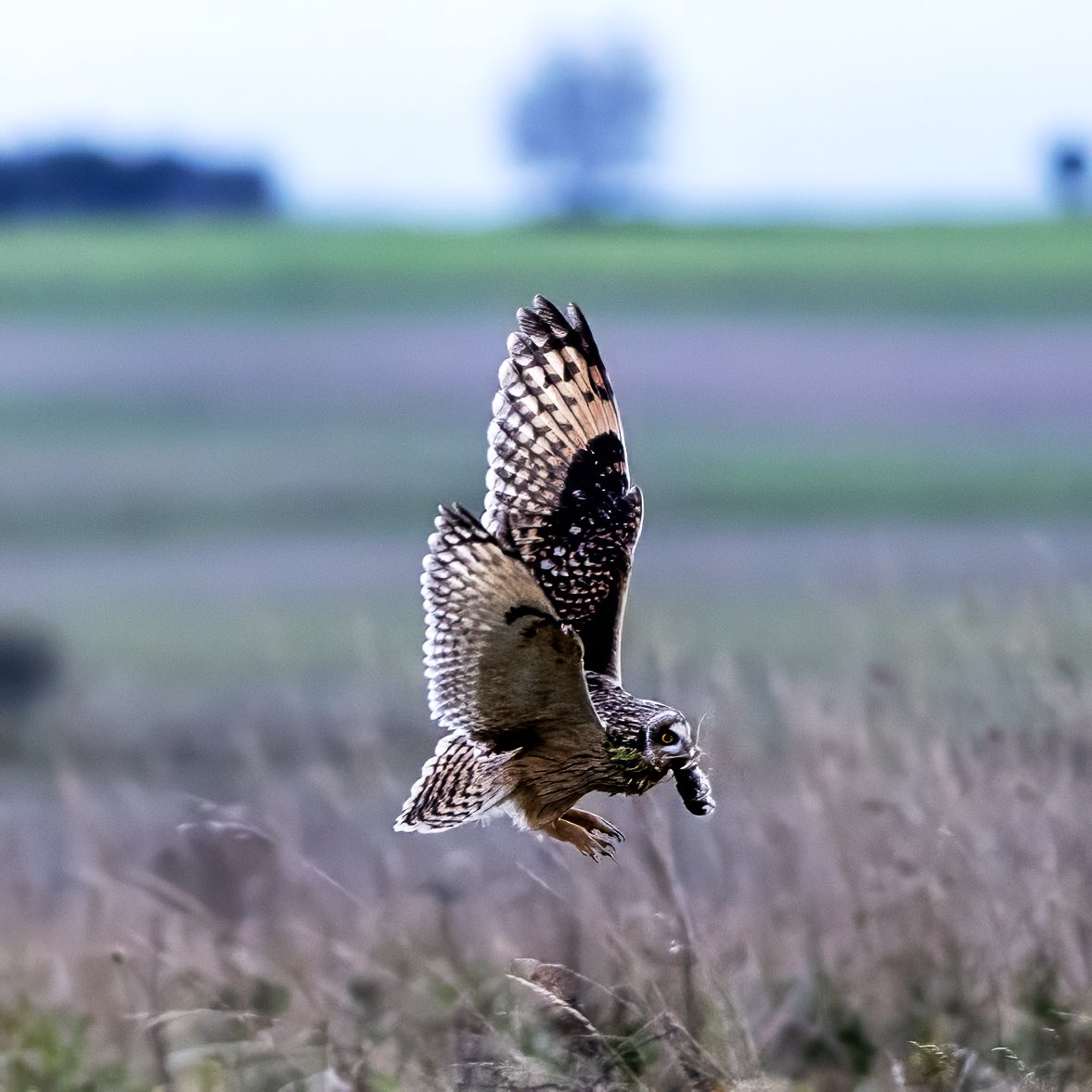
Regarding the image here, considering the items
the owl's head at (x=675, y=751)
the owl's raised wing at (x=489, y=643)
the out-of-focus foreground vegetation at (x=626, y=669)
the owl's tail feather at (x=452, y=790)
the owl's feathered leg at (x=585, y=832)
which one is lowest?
the out-of-focus foreground vegetation at (x=626, y=669)

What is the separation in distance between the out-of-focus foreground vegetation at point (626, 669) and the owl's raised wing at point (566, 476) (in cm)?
22

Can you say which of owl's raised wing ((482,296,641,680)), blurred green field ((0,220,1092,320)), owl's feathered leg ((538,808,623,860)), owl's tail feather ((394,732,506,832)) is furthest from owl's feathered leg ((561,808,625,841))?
blurred green field ((0,220,1092,320))

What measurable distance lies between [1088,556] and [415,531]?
19.2 feet

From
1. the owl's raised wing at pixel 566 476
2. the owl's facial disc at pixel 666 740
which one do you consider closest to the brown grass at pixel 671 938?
the owl's raised wing at pixel 566 476

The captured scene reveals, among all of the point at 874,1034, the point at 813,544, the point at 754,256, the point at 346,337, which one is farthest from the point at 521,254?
the point at 874,1034

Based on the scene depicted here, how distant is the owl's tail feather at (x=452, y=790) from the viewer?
7.45ft

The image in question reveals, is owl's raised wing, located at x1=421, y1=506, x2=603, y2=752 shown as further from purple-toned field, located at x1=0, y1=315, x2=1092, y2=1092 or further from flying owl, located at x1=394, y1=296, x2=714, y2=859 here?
purple-toned field, located at x1=0, y1=315, x2=1092, y2=1092

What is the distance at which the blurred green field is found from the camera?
90.4 feet

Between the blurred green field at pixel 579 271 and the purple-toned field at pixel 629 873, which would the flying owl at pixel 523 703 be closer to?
the purple-toned field at pixel 629 873

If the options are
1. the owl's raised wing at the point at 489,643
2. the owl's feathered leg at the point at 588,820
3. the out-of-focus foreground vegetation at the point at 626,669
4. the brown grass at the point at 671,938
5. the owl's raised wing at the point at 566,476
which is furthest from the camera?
the out-of-focus foreground vegetation at the point at 626,669

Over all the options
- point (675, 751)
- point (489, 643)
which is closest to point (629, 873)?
point (675, 751)

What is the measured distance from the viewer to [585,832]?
7.61 ft

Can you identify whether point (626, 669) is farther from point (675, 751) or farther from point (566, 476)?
point (675, 751)

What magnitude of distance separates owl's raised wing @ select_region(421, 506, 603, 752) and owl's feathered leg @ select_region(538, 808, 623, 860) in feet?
0.45
